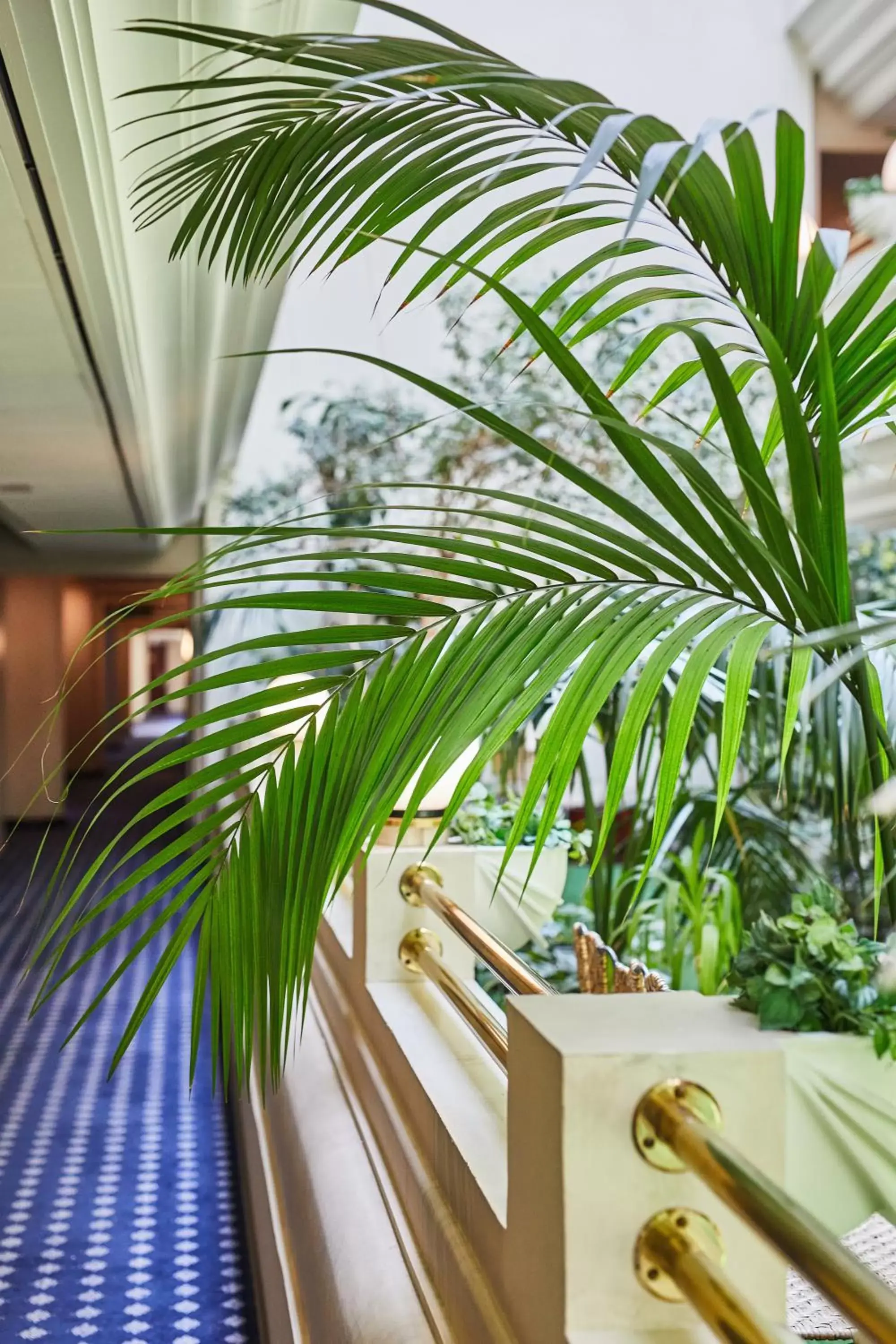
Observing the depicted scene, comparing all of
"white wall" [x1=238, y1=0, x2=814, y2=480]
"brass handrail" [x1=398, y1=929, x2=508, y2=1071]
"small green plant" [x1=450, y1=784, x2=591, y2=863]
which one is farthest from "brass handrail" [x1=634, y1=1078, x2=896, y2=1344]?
"white wall" [x1=238, y1=0, x2=814, y2=480]

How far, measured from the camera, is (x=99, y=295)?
3.92 meters

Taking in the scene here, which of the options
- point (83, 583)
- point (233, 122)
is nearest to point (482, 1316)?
point (233, 122)

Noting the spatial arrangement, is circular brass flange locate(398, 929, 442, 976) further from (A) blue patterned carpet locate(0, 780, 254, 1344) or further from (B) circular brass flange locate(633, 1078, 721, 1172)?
(B) circular brass flange locate(633, 1078, 721, 1172)

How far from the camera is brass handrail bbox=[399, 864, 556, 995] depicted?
1.44 m

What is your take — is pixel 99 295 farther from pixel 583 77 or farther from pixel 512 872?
pixel 583 77

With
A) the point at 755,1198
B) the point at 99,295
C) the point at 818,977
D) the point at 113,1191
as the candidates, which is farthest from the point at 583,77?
the point at 755,1198

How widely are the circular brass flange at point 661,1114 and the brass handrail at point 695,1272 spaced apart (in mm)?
42

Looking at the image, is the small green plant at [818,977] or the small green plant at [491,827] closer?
the small green plant at [818,977]

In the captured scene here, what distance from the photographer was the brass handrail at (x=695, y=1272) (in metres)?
0.75

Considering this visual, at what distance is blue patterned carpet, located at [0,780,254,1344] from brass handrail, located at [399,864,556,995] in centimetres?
109

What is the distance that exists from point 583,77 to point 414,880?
7034 millimetres

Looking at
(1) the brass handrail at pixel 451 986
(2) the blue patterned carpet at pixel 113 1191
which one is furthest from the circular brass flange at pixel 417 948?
(2) the blue patterned carpet at pixel 113 1191

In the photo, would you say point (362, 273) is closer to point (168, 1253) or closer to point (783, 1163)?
point (168, 1253)

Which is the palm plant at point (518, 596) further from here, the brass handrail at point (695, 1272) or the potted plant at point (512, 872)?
the potted plant at point (512, 872)
